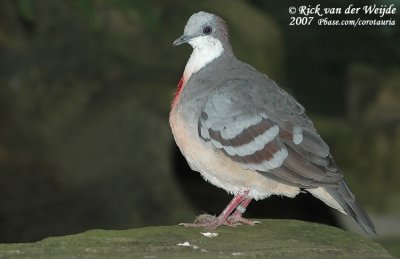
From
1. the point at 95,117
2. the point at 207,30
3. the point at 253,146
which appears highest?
the point at 207,30

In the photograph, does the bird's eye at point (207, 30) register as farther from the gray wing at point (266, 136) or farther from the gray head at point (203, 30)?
the gray wing at point (266, 136)

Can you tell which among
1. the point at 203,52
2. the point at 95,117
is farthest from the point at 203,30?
the point at 95,117

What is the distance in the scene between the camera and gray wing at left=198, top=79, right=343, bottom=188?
5.26 m

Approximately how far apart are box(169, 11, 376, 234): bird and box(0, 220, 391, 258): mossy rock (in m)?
0.30

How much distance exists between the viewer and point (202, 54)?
578cm

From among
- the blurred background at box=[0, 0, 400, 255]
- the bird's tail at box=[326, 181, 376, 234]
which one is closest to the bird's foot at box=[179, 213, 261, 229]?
the bird's tail at box=[326, 181, 376, 234]

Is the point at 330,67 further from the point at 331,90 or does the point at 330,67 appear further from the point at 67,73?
the point at 67,73

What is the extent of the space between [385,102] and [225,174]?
664cm

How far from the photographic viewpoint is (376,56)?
466 inches

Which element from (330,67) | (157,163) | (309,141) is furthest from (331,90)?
(309,141)

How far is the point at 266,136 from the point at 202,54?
2.50ft

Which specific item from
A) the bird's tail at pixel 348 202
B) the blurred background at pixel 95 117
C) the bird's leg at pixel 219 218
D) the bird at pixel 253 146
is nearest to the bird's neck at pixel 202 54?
the bird at pixel 253 146

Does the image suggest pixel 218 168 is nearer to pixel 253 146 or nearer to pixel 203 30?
pixel 253 146

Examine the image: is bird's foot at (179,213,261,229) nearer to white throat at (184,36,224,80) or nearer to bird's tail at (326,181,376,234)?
bird's tail at (326,181,376,234)
